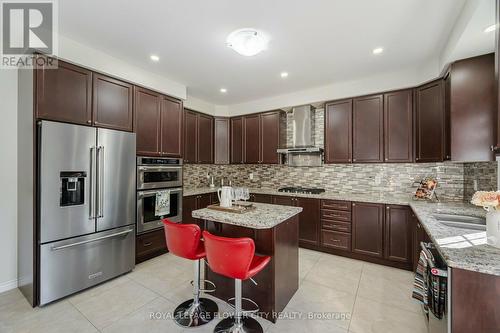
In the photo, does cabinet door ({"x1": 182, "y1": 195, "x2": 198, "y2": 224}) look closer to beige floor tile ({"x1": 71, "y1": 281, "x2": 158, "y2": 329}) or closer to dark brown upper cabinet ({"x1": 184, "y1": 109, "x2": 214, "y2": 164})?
dark brown upper cabinet ({"x1": 184, "y1": 109, "x2": 214, "y2": 164})

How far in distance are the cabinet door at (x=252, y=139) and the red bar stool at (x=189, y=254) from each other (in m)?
2.82

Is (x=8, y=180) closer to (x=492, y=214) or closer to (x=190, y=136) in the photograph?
(x=190, y=136)

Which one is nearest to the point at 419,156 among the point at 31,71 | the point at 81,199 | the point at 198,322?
the point at 198,322

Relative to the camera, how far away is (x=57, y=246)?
2.17m

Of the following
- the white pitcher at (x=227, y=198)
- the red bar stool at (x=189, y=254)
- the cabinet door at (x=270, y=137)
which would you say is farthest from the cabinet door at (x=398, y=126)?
the red bar stool at (x=189, y=254)

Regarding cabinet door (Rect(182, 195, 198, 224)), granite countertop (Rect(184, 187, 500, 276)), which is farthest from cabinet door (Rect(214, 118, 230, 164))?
granite countertop (Rect(184, 187, 500, 276))

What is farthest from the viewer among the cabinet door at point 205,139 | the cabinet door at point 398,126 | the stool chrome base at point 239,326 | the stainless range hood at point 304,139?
the cabinet door at point 205,139

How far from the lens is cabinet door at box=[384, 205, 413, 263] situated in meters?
2.90

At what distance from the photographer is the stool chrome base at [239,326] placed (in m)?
1.72

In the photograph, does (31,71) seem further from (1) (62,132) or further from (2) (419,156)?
(2) (419,156)

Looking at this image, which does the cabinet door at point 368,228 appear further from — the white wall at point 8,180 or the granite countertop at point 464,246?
the white wall at point 8,180

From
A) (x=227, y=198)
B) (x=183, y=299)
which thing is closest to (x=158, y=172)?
(x=227, y=198)

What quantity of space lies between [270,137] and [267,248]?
285 centimetres

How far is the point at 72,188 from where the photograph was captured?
7.52 ft
